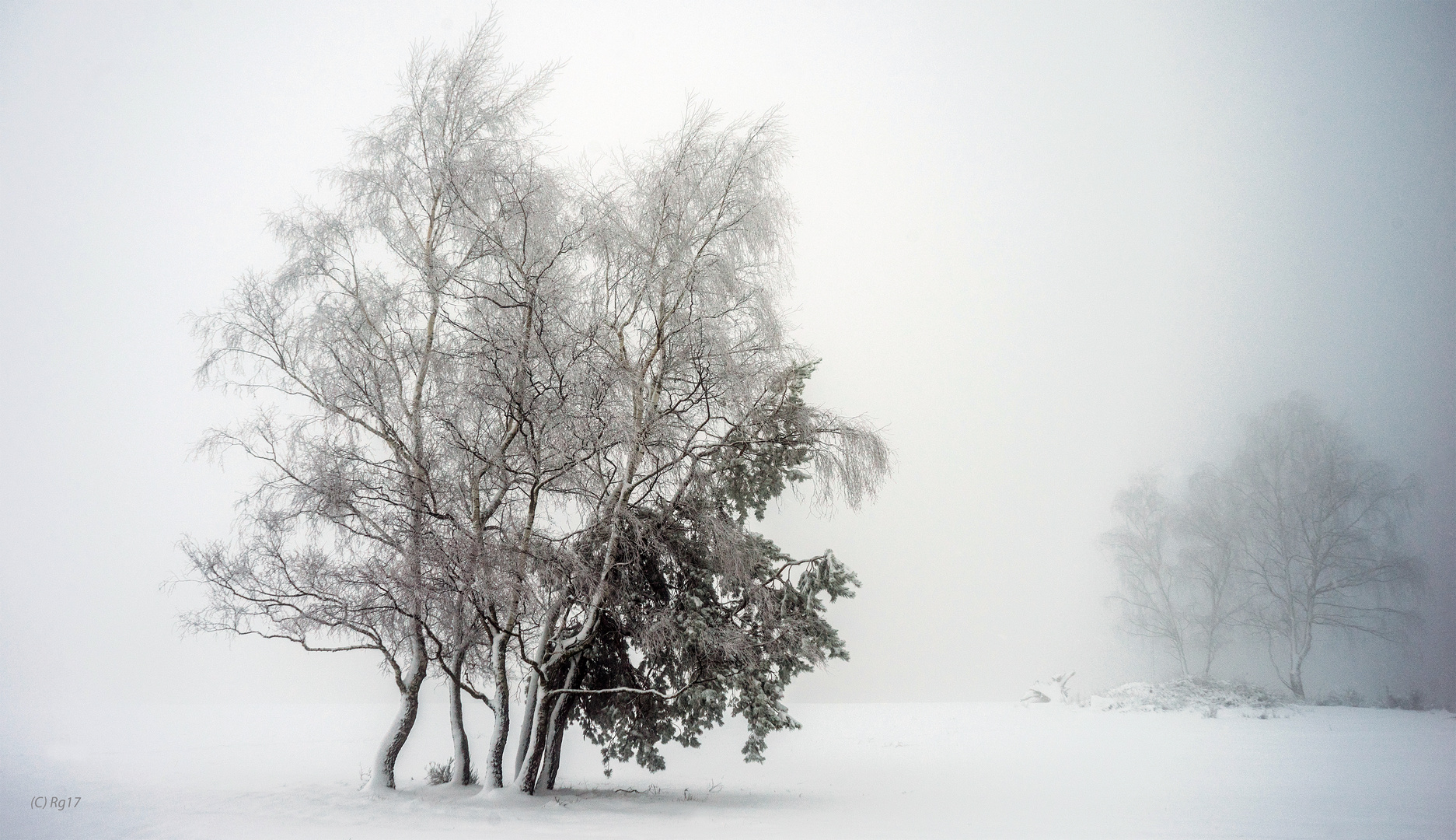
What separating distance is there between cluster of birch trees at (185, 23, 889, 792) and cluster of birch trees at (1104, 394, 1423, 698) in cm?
2108

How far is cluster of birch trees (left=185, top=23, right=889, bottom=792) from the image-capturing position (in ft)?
28.9

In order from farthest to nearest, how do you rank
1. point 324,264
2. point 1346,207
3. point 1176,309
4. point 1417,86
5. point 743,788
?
point 1176,309 → point 1346,207 → point 1417,86 → point 743,788 → point 324,264

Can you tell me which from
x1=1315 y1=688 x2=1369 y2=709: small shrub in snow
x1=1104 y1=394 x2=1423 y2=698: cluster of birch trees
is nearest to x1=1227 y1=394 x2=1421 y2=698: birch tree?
x1=1104 y1=394 x2=1423 y2=698: cluster of birch trees

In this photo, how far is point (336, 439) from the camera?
980 centimetres

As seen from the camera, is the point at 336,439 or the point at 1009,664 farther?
the point at 1009,664

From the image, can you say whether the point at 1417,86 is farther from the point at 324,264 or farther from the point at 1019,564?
the point at 324,264

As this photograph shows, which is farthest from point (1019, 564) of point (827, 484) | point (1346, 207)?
point (827, 484)

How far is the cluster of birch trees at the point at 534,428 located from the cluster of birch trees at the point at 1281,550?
21.1m

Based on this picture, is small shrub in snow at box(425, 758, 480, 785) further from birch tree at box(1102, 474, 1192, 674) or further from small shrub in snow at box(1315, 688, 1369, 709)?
small shrub in snow at box(1315, 688, 1369, 709)

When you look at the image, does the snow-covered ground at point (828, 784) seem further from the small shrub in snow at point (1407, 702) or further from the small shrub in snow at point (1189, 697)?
the small shrub in snow at point (1407, 702)

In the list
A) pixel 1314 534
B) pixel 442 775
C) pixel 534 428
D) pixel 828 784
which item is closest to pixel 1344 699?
pixel 1314 534

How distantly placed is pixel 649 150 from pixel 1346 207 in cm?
4106

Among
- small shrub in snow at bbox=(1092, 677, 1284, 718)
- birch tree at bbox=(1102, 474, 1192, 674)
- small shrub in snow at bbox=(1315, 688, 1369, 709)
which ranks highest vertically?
birch tree at bbox=(1102, 474, 1192, 674)

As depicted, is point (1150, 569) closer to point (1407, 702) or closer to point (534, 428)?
point (1407, 702)
